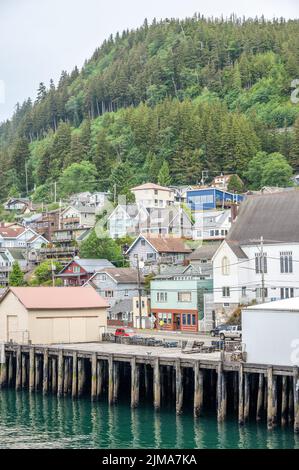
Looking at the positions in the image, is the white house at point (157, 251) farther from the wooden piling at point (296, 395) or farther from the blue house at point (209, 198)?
the wooden piling at point (296, 395)

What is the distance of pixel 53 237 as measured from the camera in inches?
4417

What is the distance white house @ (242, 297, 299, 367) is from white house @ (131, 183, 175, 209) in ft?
253

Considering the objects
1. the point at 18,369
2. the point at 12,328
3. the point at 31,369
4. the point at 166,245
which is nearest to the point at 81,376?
the point at 31,369

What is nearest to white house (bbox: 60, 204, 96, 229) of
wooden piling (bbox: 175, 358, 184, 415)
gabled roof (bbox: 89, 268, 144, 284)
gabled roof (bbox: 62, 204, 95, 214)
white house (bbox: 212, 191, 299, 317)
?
gabled roof (bbox: 62, 204, 95, 214)

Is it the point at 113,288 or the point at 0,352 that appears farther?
the point at 113,288

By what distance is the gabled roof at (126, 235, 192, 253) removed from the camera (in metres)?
84.3

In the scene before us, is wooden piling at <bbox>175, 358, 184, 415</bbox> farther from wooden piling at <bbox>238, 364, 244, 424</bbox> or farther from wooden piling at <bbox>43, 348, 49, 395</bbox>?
wooden piling at <bbox>43, 348, 49, 395</bbox>

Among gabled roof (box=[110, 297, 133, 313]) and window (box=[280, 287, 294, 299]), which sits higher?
window (box=[280, 287, 294, 299])

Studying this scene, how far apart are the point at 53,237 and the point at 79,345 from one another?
61.4 m

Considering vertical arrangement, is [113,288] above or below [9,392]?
above

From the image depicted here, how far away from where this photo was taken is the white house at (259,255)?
6088cm

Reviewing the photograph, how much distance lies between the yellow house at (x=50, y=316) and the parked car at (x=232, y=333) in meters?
8.13
